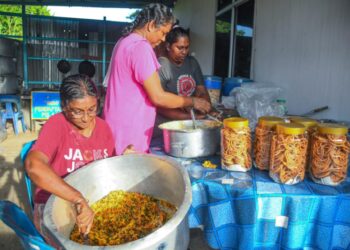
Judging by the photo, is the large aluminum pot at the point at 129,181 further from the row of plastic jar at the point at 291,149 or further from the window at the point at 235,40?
the window at the point at 235,40

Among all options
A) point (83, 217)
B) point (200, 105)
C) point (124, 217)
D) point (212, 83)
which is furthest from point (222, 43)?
point (83, 217)

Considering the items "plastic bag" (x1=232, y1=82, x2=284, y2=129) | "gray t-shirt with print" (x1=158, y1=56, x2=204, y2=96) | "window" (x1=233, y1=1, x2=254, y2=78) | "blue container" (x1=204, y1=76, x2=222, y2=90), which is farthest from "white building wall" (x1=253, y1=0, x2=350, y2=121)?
"gray t-shirt with print" (x1=158, y1=56, x2=204, y2=96)

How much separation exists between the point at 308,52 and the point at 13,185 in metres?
3.59

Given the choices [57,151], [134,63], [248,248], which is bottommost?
[248,248]

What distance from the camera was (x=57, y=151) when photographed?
1.42 metres

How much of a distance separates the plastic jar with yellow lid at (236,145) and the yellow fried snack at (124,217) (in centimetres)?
34

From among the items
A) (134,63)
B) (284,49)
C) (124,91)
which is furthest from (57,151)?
→ (284,49)

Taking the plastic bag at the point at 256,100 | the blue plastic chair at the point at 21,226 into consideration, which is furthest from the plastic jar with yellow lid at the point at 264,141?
the plastic bag at the point at 256,100

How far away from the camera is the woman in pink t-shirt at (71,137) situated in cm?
131

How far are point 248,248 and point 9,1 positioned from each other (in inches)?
379

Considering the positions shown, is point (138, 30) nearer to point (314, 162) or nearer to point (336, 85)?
point (314, 162)

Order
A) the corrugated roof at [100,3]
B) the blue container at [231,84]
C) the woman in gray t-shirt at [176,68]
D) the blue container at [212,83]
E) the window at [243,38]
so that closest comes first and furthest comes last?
1. the woman in gray t-shirt at [176,68]
2. the blue container at [231,84]
3. the blue container at [212,83]
4. the window at [243,38]
5. the corrugated roof at [100,3]

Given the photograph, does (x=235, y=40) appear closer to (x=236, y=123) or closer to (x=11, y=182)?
(x=236, y=123)

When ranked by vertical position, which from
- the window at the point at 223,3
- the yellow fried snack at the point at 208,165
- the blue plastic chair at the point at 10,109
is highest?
the window at the point at 223,3
